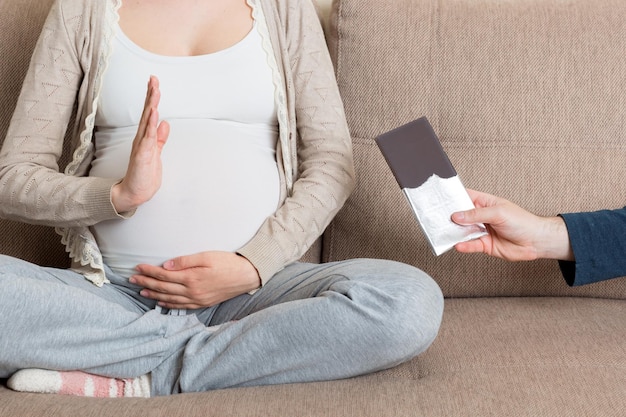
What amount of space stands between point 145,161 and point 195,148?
0.19 meters

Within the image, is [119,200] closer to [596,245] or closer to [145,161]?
[145,161]

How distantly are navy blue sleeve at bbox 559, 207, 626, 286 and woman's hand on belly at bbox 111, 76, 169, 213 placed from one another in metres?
0.72

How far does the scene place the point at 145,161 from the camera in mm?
1291

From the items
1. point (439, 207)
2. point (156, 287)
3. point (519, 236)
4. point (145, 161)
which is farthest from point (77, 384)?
point (519, 236)

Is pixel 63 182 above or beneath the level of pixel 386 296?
above

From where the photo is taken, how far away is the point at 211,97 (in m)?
1.52

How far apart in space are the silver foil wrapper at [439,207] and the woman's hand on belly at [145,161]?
41cm

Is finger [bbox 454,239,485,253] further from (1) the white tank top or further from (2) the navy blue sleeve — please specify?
(1) the white tank top

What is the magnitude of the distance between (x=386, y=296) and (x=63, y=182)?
60cm

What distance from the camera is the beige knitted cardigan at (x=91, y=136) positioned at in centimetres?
140

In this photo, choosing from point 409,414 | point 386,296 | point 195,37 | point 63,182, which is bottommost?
point 409,414

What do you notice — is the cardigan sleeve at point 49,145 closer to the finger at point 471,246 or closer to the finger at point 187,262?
the finger at point 187,262

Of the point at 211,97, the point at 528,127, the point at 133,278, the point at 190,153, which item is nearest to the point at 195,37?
the point at 211,97

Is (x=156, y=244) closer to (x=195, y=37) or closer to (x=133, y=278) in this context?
(x=133, y=278)
